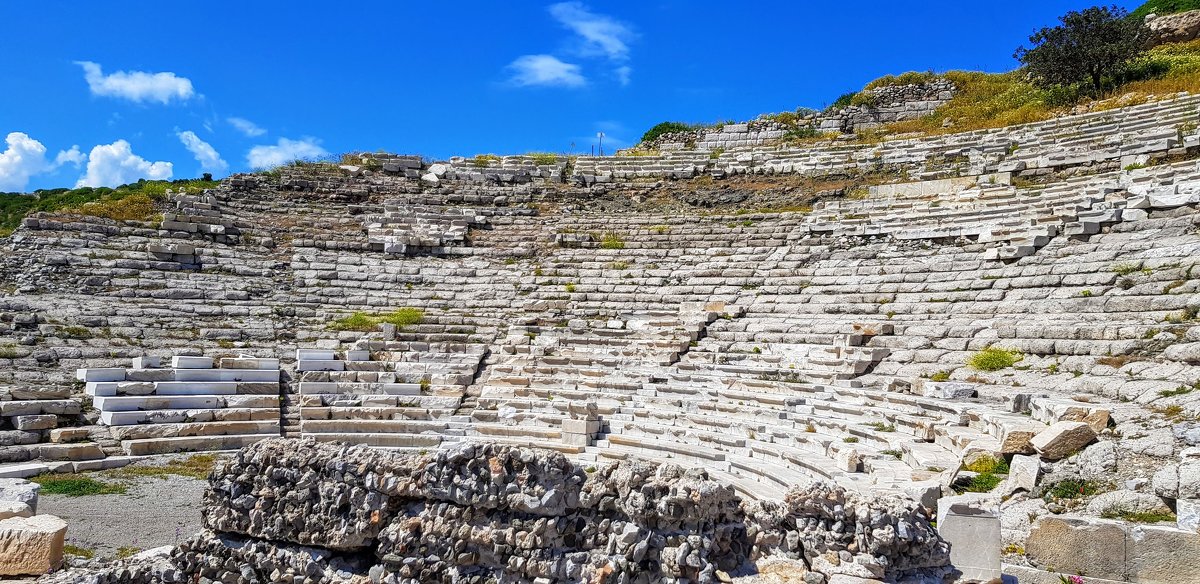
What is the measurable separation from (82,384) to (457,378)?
6.50 m

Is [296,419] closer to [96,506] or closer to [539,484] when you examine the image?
[96,506]

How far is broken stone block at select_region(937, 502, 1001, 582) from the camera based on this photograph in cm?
557

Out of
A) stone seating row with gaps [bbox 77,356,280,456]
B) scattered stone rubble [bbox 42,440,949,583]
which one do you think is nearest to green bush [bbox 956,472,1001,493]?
scattered stone rubble [bbox 42,440,949,583]

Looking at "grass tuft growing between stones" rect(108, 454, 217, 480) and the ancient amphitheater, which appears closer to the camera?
the ancient amphitheater

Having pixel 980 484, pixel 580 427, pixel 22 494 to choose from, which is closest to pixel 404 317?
pixel 580 427

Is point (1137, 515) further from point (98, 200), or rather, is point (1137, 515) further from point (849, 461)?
point (98, 200)

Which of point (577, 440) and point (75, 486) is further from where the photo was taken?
point (577, 440)

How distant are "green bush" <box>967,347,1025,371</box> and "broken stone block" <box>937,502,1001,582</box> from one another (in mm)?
6868

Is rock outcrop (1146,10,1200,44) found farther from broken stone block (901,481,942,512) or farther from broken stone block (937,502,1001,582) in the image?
broken stone block (937,502,1001,582)

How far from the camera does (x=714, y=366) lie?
49.5ft

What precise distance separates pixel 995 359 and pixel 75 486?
13111 mm

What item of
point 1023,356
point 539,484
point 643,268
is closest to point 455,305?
point 643,268

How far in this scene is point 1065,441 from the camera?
744cm

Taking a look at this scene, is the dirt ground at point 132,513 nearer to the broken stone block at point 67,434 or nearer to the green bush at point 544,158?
the broken stone block at point 67,434
